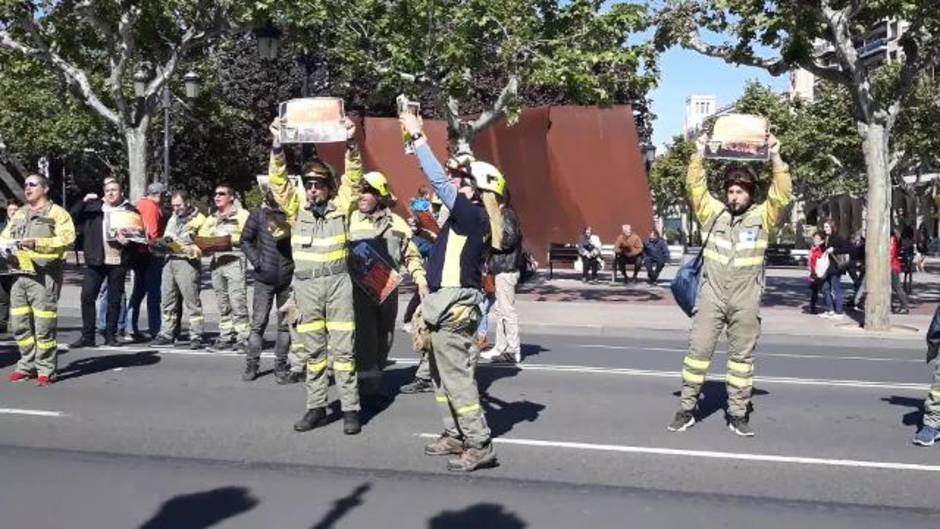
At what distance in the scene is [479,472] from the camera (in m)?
5.86

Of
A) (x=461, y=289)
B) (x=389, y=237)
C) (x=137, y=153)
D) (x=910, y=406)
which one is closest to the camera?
(x=461, y=289)

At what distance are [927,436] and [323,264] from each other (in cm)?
426

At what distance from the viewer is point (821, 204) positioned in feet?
203

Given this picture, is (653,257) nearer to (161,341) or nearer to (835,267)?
(835,267)

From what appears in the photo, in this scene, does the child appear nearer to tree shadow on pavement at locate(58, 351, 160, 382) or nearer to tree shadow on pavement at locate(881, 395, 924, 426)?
tree shadow on pavement at locate(881, 395, 924, 426)

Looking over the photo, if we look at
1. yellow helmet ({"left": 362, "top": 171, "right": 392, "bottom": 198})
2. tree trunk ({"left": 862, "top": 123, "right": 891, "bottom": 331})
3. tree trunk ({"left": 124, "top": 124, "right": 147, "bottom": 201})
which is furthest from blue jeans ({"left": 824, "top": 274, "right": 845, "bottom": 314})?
tree trunk ({"left": 124, "top": 124, "right": 147, "bottom": 201})

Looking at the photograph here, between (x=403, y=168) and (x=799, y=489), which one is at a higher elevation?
(x=403, y=168)

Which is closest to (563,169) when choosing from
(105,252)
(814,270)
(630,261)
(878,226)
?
(630,261)

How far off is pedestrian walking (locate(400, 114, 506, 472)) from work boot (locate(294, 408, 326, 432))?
53.3 inches

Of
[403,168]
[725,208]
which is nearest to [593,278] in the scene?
[403,168]

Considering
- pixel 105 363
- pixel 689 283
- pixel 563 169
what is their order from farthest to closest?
1. pixel 563 169
2. pixel 105 363
3. pixel 689 283

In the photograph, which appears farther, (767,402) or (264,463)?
(767,402)

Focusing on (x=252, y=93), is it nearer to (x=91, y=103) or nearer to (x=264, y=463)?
(x=91, y=103)

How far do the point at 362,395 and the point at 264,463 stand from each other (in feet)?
6.13
